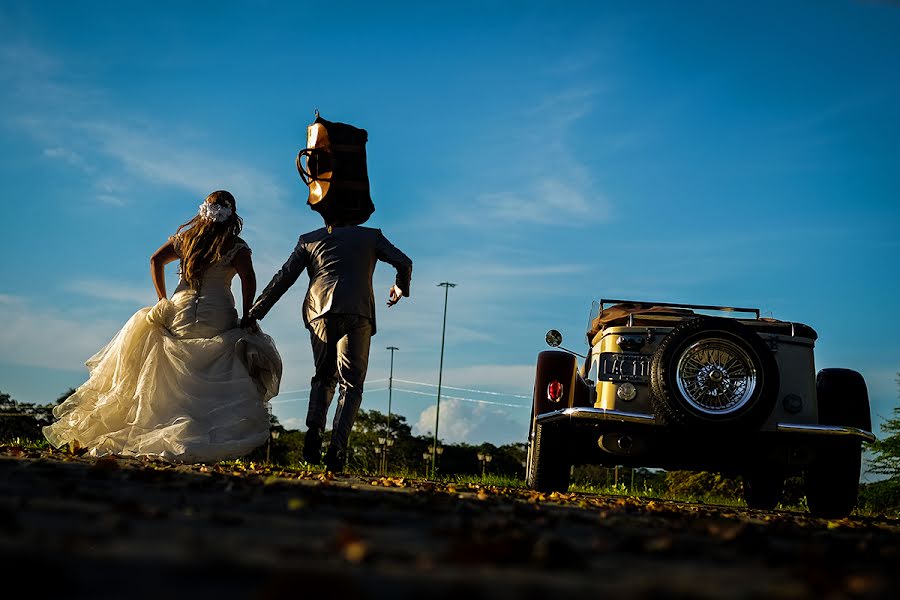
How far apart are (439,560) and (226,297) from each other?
7.39m

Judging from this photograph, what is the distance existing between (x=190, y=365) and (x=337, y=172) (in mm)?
2735

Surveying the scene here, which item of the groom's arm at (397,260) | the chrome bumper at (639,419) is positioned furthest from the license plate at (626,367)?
the groom's arm at (397,260)

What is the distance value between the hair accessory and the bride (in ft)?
0.04

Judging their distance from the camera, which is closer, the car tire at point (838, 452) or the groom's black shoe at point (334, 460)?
the car tire at point (838, 452)

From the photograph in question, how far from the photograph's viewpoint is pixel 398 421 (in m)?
65.9

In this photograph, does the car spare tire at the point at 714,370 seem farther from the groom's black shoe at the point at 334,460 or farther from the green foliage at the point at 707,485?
the green foliage at the point at 707,485

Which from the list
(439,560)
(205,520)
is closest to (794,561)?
(439,560)

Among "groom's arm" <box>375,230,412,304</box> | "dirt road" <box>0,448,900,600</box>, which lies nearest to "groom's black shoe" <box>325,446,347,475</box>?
"groom's arm" <box>375,230,412,304</box>

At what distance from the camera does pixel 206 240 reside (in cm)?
1013

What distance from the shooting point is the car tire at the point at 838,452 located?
8953 millimetres

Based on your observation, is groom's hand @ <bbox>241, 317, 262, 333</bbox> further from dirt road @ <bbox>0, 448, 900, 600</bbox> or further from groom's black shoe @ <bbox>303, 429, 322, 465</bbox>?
dirt road @ <bbox>0, 448, 900, 600</bbox>

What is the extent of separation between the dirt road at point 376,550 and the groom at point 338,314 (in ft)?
10.4

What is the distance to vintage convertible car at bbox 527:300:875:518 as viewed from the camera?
8094 millimetres

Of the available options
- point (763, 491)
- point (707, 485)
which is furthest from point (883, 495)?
point (763, 491)
